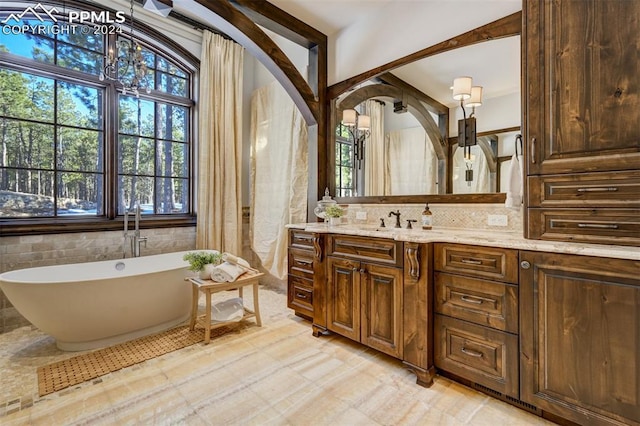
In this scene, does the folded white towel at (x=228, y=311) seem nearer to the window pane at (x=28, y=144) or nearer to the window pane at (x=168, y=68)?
the window pane at (x=28, y=144)

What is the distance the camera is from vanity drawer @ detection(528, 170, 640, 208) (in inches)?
54.5

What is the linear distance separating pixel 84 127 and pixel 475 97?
3827 millimetres

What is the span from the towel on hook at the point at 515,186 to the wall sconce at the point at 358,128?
1.36 metres

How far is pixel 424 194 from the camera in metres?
2.51

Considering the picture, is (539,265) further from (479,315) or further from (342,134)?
(342,134)

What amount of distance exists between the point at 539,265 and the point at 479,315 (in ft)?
1.37

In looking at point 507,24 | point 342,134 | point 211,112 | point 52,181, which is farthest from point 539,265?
point 52,181

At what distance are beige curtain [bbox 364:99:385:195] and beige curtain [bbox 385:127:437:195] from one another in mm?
67

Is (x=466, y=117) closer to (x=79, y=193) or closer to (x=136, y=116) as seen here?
(x=136, y=116)

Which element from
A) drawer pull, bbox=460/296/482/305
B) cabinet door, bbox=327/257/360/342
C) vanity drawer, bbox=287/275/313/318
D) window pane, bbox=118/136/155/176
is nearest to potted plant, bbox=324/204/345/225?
cabinet door, bbox=327/257/360/342

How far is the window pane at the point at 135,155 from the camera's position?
11.5 ft

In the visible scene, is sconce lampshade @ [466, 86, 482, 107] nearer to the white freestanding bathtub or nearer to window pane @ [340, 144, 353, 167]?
window pane @ [340, 144, 353, 167]

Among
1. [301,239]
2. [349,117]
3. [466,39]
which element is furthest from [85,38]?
[466,39]

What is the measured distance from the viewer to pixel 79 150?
3.22 m
